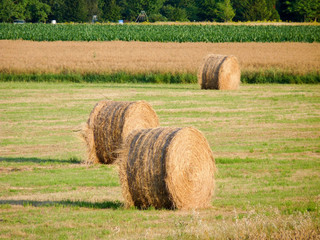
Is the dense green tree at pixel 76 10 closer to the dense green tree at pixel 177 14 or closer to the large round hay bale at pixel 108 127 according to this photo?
the dense green tree at pixel 177 14

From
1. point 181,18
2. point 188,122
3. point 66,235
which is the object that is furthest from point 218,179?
point 181,18

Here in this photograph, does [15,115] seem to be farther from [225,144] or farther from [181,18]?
[181,18]

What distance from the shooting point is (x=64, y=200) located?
34.6ft

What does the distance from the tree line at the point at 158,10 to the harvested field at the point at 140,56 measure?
63.1 m

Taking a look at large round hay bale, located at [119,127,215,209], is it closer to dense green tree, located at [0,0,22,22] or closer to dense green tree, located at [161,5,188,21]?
dense green tree, located at [0,0,22,22]

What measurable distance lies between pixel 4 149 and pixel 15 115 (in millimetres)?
5936

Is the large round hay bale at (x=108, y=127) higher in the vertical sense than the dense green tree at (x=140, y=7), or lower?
lower

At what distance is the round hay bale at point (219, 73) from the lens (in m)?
29.5

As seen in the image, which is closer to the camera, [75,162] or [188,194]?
[188,194]

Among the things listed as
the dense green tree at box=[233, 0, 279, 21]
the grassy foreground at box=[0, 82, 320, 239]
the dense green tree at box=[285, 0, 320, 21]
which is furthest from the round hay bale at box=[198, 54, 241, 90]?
the dense green tree at box=[285, 0, 320, 21]

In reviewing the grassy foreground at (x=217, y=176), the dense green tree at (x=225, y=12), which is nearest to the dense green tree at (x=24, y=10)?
the dense green tree at (x=225, y=12)

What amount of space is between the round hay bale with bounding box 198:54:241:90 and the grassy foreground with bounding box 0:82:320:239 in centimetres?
277

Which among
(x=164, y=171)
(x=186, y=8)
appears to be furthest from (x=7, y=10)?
(x=164, y=171)

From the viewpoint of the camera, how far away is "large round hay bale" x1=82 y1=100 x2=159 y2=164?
1380 cm
